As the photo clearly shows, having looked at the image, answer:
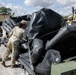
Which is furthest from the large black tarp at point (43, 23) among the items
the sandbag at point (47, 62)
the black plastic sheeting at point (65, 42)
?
the sandbag at point (47, 62)

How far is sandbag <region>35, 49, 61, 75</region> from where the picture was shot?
4.53 meters

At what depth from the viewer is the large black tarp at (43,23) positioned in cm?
580

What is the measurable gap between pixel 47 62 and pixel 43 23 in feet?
5.23

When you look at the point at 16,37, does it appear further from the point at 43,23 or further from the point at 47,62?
the point at 47,62

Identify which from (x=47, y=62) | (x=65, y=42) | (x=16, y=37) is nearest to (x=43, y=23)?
(x=65, y=42)

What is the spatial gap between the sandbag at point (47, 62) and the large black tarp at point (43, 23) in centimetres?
106

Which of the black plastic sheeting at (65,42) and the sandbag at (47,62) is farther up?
the black plastic sheeting at (65,42)

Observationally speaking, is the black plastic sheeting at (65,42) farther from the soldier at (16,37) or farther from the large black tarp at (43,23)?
the soldier at (16,37)

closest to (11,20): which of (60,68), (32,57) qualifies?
(32,57)

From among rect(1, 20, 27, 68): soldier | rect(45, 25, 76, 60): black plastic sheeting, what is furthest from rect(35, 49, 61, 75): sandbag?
rect(1, 20, 27, 68): soldier

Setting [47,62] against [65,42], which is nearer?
[47,62]

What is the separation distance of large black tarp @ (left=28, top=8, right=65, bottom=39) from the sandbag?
1065 millimetres

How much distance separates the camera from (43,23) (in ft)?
19.5

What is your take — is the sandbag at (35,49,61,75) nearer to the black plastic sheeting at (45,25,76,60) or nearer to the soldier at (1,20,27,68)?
the black plastic sheeting at (45,25,76,60)
